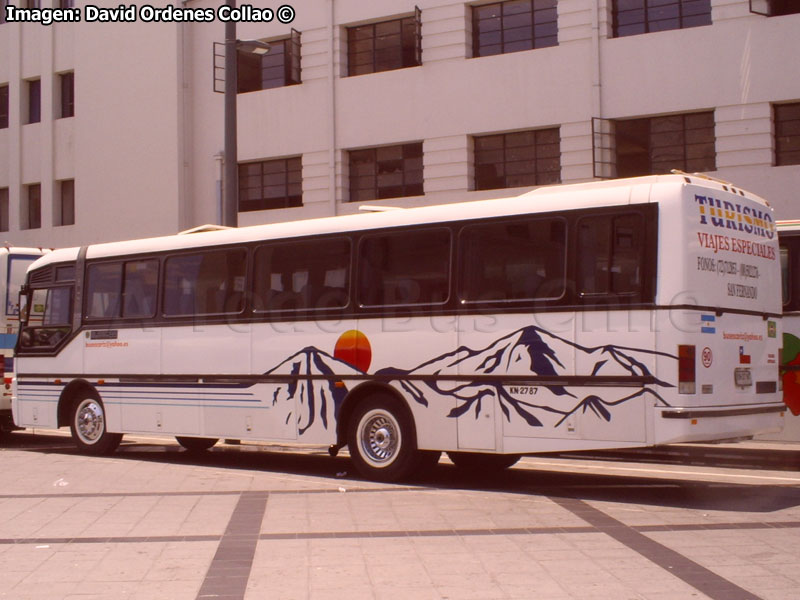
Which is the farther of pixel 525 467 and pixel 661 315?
pixel 525 467

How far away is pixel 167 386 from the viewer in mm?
14789

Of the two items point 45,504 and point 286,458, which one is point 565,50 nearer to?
point 286,458

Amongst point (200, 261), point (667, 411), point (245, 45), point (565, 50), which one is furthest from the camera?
point (565, 50)

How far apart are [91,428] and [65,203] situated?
18986mm

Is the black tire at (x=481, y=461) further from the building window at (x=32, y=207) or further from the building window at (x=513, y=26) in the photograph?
the building window at (x=32, y=207)

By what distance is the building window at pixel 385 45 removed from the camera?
1033 inches

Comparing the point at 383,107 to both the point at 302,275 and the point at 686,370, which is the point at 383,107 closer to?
the point at 302,275

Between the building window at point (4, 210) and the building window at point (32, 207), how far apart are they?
96 centimetres

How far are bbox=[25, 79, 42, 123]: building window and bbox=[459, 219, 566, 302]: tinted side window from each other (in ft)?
85.6

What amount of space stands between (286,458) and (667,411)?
23.1ft

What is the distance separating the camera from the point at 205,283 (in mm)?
14391

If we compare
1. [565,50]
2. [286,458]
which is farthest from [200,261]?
[565,50]

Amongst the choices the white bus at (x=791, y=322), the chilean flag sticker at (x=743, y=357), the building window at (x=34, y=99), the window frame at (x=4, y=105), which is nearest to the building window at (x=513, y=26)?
the white bus at (x=791, y=322)

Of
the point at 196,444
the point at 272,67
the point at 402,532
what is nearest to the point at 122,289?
the point at 196,444
